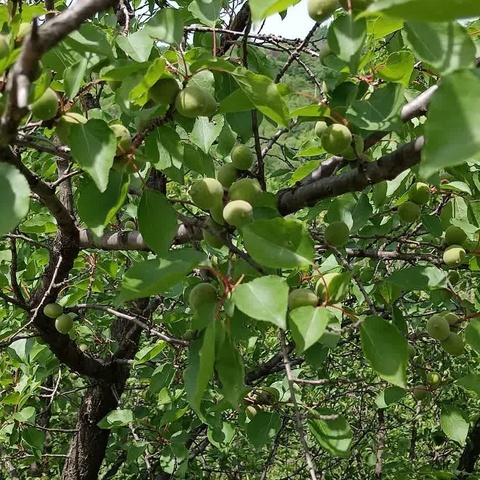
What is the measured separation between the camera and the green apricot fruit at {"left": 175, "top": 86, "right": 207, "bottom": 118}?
1018 mm

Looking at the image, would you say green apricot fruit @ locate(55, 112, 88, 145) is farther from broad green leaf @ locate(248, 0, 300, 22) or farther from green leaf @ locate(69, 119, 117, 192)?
broad green leaf @ locate(248, 0, 300, 22)

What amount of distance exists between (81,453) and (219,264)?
1.96 metres

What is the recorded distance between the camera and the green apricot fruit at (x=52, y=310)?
2.00 metres

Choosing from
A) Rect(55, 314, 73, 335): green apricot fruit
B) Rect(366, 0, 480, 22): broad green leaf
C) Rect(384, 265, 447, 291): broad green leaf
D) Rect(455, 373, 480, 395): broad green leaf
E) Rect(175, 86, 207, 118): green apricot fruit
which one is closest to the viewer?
Rect(366, 0, 480, 22): broad green leaf

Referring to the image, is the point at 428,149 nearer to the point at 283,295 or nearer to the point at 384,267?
the point at 283,295

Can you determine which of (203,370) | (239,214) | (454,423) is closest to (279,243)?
(239,214)

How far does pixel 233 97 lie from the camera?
3.40ft

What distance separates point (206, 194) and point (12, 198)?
14.6 inches

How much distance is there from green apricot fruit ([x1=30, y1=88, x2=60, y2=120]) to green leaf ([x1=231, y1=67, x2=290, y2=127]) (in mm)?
302

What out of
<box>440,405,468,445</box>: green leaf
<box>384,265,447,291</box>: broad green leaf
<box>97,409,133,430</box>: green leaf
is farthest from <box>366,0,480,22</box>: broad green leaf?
<box>97,409,133,430</box>: green leaf

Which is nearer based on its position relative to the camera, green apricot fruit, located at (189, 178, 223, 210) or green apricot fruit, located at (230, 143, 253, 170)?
green apricot fruit, located at (189, 178, 223, 210)

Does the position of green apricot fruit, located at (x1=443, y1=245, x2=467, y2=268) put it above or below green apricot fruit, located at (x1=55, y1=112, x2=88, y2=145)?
below

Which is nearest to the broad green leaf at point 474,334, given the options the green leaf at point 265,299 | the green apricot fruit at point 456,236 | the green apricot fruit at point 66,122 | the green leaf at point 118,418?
the green apricot fruit at point 456,236

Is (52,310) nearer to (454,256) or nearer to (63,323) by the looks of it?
(63,323)
